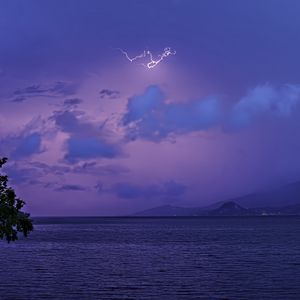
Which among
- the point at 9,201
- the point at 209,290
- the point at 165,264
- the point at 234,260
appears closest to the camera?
the point at 9,201

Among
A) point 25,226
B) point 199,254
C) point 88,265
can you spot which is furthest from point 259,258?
point 25,226

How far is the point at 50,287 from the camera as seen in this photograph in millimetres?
63656

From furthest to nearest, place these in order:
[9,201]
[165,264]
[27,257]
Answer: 1. [27,257]
2. [165,264]
3. [9,201]

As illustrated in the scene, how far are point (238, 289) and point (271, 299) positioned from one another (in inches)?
272

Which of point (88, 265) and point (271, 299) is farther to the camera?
point (88, 265)

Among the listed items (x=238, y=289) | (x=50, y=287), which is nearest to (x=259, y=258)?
(x=238, y=289)

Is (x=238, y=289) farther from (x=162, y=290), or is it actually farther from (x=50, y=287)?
(x=50, y=287)

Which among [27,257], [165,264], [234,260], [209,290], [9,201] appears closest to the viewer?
[9,201]

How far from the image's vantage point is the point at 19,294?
5841 centimetres

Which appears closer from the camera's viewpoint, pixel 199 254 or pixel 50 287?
pixel 50 287

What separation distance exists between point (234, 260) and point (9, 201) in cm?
6542

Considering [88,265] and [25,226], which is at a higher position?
[25,226]

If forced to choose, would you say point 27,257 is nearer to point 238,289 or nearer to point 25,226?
point 238,289

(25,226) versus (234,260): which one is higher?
(25,226)
